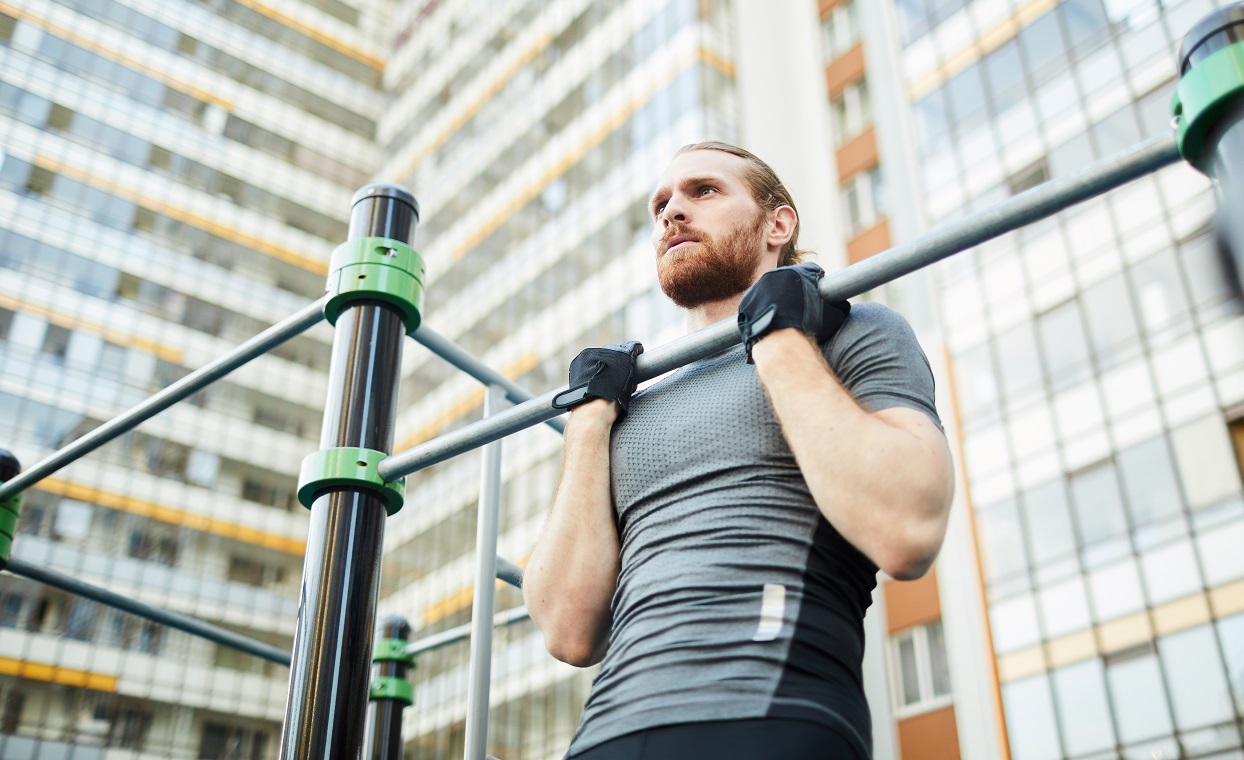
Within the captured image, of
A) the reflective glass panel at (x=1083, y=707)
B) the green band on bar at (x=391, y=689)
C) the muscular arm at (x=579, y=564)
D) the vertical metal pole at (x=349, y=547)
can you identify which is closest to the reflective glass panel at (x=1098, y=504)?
the reflective glass panel at (x=1083, y=707)

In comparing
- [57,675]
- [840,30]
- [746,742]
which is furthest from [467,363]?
[57,675]

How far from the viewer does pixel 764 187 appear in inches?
95.7

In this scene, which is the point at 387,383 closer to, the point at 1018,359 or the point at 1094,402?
the point at 1094,402

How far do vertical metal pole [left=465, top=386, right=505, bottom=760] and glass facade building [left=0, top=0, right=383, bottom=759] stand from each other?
26.3 metres

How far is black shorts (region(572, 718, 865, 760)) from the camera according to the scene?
150 cm

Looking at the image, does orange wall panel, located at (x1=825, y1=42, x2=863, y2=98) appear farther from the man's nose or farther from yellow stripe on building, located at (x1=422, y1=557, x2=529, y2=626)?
the man's nose

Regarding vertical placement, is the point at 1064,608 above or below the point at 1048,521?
below

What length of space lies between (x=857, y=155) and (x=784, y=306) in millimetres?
23960

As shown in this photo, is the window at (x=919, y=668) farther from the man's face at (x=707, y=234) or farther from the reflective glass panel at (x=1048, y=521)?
the man's face at (x=707, y=234)

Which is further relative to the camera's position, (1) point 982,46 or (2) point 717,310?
(1) point 982,46

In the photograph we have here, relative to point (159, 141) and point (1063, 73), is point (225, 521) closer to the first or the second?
point (159, 141)

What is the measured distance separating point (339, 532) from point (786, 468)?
909mm

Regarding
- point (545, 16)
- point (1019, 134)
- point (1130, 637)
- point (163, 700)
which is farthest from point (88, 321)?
point (1130, 637)

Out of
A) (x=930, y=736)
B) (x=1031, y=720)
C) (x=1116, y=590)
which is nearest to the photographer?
(x=1116, y=590)
